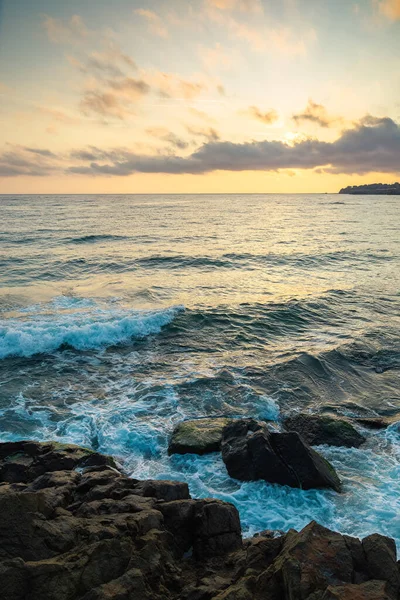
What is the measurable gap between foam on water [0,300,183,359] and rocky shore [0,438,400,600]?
11.9 metres

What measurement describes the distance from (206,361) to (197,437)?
20.8ft

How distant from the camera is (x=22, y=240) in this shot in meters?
49.2

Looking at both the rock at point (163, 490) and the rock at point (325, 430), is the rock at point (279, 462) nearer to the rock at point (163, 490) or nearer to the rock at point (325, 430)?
the rock at point (325, 430)

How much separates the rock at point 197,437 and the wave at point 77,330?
868cm

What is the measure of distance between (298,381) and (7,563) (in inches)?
495

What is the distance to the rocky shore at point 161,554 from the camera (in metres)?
5.12

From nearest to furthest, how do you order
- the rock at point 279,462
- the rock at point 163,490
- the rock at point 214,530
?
the rock at point 214,530, the rock at point 163,490, the rock at point 279,462

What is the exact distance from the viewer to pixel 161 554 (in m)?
6.07

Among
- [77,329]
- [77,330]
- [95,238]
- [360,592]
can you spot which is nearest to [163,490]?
[360,592]

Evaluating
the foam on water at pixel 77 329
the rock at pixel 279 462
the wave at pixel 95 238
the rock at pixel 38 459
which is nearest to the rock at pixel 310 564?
the rock at pixel 279 462

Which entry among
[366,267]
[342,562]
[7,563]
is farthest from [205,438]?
[366,267]

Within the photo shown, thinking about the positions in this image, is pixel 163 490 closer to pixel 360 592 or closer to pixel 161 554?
pixel 161 554

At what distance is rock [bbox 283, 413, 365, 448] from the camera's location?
1184cm

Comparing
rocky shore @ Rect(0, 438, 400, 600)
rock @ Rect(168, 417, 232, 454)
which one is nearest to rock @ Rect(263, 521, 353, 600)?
rocky shore @ Rect(0, 438, 400, 600)
